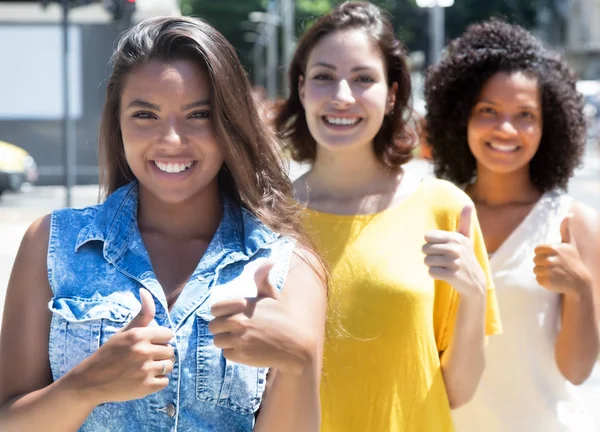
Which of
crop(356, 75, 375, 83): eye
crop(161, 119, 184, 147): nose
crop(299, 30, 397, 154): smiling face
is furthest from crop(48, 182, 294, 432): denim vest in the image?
crop(356, 75, 375, 83): eye

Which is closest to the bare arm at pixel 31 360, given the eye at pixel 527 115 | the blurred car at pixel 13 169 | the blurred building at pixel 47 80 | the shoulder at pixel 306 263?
the shoulder at pixel 306 263

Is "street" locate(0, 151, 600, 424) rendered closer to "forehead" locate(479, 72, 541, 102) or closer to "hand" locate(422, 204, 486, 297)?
"forehead" locate(479, 72, 541, 102)

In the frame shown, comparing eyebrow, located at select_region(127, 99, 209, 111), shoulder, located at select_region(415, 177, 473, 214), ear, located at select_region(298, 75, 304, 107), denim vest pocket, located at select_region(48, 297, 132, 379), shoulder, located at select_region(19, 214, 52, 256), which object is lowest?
denim vest pocket, located at select_region(48, 297, 132, 379)

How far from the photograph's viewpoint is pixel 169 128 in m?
2.08

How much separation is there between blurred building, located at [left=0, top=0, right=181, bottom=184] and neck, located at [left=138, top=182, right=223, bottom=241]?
17670 mm

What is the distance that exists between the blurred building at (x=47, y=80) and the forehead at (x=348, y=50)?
16.8 metres

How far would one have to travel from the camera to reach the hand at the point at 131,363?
1784 mm

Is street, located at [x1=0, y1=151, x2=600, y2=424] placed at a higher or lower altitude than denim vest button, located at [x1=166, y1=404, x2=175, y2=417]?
lower

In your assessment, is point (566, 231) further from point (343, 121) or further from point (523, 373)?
point (343, 121)

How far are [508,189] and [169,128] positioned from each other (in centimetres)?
177

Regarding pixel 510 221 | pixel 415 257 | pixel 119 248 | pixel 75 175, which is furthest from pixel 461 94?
pixel 75 175

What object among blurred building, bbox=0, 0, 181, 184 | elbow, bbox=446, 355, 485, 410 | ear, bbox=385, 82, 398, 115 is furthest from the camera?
blurred building, bbox=0, 0, 181, 184

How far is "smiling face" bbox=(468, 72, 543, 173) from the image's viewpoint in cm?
339

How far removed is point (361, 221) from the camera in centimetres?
294
